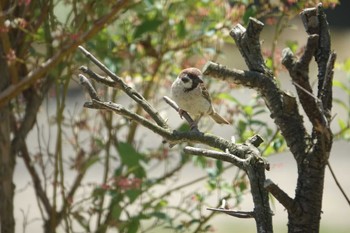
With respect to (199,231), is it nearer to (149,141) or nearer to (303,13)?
(303,13)

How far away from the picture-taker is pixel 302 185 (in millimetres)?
1595

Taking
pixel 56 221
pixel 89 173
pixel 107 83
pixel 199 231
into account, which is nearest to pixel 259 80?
pixel 107 83

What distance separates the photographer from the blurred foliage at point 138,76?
2.95m

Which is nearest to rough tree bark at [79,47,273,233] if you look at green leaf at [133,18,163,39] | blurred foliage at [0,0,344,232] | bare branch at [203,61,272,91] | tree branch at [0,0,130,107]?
bare branch at [203,61,272,91]

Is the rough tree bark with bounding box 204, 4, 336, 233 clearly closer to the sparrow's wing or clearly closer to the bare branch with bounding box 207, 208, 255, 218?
the bare branch with bounding box 207, 208, 255, 218

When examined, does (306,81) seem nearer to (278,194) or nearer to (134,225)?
(278,194)

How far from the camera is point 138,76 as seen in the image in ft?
11.7

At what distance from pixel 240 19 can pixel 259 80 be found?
1.75 m

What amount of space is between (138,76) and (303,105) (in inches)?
84.6

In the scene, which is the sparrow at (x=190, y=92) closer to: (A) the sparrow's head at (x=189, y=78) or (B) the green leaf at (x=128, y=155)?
(A) the sparrow's head at (x=189, y=78)

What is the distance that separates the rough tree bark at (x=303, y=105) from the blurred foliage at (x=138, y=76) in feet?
3.48

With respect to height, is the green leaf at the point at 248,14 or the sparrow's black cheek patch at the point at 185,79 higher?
the green leaf at the point at 248,14

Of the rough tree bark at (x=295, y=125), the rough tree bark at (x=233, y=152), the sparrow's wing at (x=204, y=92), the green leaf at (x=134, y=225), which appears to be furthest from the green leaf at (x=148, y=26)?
the rough tree bark at (x=295, y=125)

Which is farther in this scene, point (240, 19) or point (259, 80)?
point (240, 19)
